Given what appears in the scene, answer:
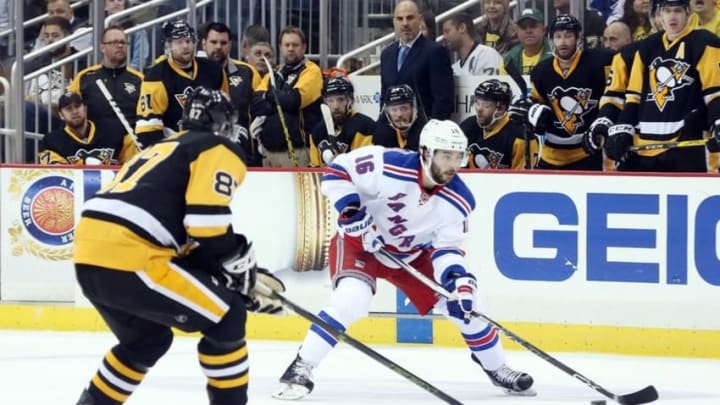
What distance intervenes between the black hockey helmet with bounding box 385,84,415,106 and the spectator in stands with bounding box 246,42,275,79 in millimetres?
1019

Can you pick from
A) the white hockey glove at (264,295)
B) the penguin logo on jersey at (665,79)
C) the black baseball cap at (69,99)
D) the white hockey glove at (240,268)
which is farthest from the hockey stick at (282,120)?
the white hockey glove at (240,268)

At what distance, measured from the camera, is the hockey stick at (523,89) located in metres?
7.41

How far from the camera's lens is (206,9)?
344 inches

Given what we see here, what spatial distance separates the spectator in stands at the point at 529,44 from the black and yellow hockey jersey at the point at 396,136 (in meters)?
0.60

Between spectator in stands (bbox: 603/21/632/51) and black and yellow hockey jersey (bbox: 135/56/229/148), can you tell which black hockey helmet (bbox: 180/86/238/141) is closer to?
black and yellow hockey jersey (bbox: 135/56/229/148)

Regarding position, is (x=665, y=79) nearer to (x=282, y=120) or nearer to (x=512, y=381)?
(x=512, y=381)

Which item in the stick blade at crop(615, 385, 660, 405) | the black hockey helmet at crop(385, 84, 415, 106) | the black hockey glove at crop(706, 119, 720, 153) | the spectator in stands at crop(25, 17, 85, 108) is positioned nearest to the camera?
the stick blade at crop(615, 385, 660, 405)

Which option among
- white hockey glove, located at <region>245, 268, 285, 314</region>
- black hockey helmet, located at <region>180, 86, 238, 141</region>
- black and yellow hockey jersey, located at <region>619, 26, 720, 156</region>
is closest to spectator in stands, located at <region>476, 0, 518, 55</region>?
black and yellow hockey jersey, located at <region>619, 26, 720, 156</region>

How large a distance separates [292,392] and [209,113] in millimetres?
1507

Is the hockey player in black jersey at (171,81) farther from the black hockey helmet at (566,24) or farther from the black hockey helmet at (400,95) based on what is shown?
the black hockey helmet at (566,24)

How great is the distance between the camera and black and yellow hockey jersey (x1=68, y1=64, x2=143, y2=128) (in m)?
8.09

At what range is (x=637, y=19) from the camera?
754cm

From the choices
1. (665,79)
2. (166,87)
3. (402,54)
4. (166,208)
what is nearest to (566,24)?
(665,79)

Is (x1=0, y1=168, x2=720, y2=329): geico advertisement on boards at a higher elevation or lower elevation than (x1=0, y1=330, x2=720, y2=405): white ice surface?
higher
